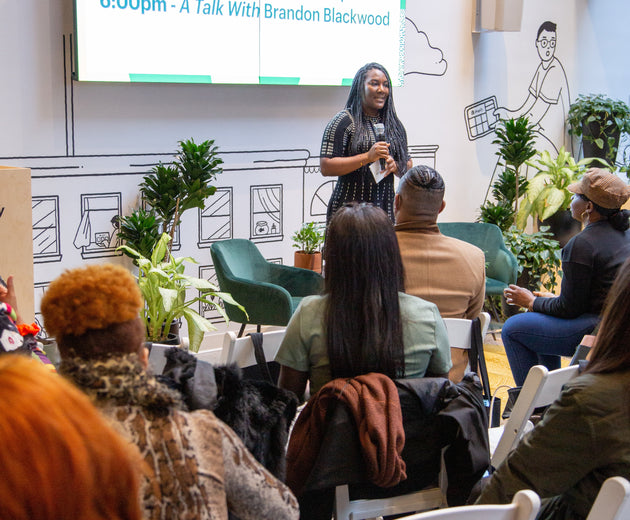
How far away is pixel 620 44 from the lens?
25.1ft

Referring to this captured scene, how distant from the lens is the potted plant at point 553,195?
21.1 feet

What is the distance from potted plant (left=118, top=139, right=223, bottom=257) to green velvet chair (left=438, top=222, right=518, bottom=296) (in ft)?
5.89

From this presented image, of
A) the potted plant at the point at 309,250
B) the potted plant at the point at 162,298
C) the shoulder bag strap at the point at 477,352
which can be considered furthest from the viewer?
the potted plant at the point at 309,250

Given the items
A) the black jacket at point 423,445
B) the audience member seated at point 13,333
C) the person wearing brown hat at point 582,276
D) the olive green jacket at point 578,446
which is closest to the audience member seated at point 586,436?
the olive green jacket at point 578,446

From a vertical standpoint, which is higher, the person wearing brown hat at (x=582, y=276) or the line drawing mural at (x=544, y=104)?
the line drawing mural at (x=544, y=104)

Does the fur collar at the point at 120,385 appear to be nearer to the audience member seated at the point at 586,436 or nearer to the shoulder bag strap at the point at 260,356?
the audience member seated at the point at 586,436

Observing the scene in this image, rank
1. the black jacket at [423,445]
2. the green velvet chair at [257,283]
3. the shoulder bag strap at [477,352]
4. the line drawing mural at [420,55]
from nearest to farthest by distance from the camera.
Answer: the black jacket at [423,445] → the shoulder bag strap at [477,352] → the green velvet chair at [257,283] → the line drawing mural at [420,55]

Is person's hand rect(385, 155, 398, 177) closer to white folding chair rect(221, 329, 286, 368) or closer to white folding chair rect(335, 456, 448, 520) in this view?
white folding chair rect(221, 329, 286, 368)

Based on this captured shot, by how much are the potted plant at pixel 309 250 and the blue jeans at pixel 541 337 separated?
1846mm

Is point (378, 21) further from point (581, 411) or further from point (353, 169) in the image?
point (581, 411)

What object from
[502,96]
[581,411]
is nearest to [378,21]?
[502,96]

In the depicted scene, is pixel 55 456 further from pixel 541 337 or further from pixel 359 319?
pixel 541 337

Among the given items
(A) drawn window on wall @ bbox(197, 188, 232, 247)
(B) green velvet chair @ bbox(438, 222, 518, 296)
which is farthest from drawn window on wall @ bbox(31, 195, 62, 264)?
(B) green velvet chair @ bbox(438, 222, 518, 296)

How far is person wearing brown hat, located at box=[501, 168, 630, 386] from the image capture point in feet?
11.2
